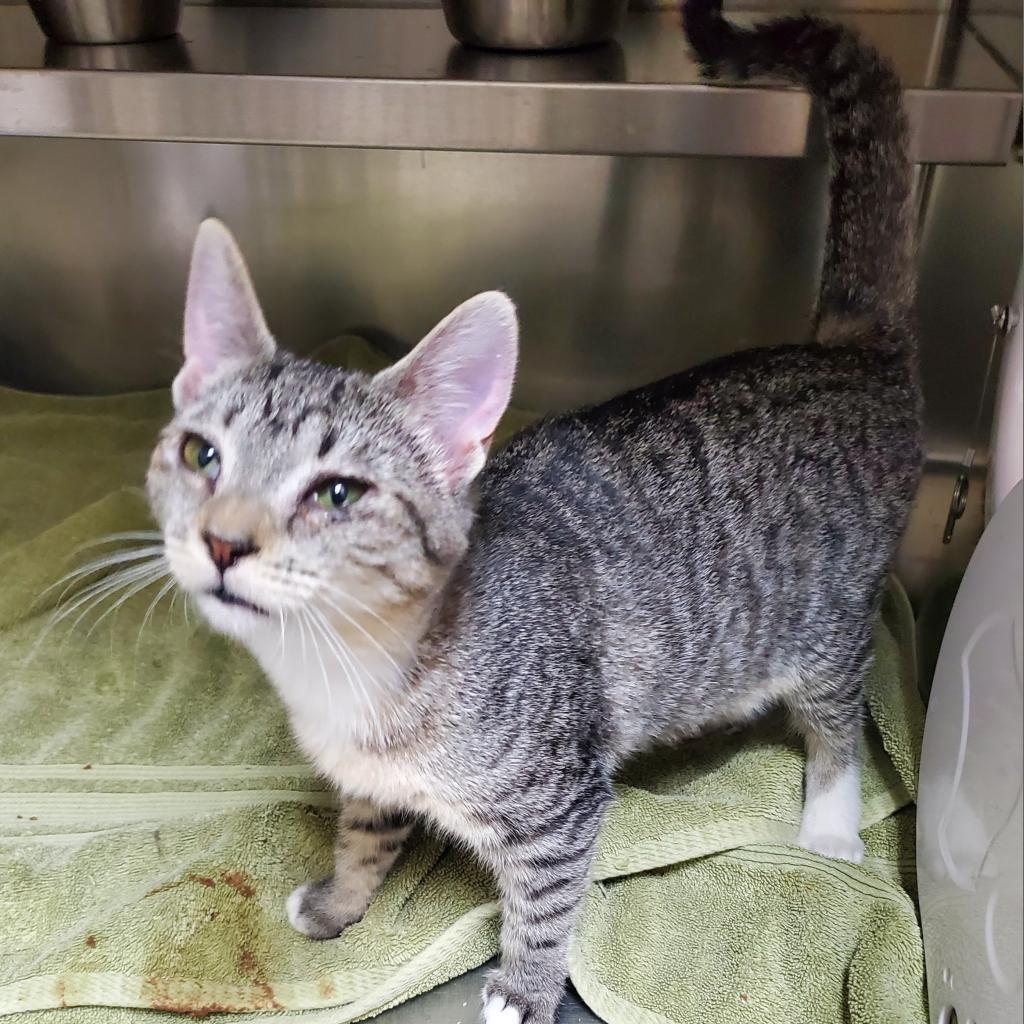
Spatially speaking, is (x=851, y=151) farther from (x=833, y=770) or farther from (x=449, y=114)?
(x=833, y=770)

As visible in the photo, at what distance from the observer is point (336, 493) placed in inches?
34.6

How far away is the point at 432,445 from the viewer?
943mm

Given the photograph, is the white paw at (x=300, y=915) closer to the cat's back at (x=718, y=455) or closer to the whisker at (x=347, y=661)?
the whisker at (x=347, y=661)

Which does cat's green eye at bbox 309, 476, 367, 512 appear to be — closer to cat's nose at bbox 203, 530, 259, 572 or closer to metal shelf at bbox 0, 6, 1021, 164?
cat's nose at bbox 203, 530, 259, 572

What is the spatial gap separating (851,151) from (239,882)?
1.14 meters

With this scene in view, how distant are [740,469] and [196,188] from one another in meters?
1.17

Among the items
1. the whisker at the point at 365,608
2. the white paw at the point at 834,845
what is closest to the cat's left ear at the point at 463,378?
the whisker at the point at 365,608

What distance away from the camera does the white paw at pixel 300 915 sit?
3.85 feet

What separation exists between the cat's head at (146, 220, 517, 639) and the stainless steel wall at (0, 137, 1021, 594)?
899mm

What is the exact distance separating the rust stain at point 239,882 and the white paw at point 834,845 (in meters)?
0.69

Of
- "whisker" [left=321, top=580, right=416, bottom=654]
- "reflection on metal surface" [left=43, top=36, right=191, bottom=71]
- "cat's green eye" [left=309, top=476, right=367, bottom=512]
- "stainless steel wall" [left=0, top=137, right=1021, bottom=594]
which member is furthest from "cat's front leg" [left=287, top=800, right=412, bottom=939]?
"stainless steel wall" [left=0, top=137, right=1021, bottom=594]

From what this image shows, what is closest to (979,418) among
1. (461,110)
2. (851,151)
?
(851,151)

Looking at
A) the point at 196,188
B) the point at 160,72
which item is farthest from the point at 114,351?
the point at 160,72

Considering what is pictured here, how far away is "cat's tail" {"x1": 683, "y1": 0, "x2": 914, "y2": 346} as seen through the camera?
3.69ft
